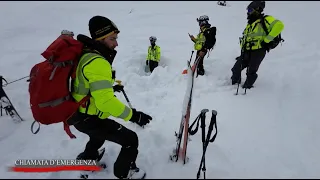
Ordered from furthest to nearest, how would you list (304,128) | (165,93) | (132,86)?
1. (132,86)
2. (165,93)
3. (304,128)

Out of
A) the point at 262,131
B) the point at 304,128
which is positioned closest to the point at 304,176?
the point at 262,131

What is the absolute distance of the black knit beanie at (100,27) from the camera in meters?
2.92

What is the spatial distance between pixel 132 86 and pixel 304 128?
4122mm

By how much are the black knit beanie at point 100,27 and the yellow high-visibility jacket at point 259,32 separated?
4107 mm

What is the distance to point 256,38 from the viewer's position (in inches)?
235

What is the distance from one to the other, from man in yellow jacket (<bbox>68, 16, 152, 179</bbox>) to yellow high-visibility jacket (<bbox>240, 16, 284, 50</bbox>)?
157 inches

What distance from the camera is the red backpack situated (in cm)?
262

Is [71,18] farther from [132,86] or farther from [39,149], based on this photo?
[39,149]

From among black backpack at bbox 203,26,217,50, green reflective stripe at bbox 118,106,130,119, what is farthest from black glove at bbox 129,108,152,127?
black backpack at bbox 203,26,217,50

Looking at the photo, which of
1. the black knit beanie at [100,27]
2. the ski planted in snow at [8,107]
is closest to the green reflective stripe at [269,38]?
the black knit beanie at [100,27]

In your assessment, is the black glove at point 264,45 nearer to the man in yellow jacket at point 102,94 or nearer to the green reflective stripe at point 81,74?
the man in yellow jacket at point 102,94

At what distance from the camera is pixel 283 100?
5930 millimetres

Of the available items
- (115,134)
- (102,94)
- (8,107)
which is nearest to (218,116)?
(115,134)

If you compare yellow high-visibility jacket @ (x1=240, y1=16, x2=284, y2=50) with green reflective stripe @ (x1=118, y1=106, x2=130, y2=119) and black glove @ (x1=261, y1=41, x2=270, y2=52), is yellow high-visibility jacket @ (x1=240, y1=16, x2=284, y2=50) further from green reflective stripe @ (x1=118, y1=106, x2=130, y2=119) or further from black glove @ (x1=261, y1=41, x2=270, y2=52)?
green reflective stripe @ (x1=118, y1=106, x2=130, y2=119)
